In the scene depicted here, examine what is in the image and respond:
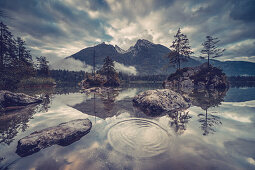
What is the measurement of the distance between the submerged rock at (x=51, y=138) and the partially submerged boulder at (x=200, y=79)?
2826cm

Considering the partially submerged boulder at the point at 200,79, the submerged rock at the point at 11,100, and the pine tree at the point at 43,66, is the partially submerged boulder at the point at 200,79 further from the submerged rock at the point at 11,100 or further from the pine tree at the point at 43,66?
the pine tree at the point at 43,66

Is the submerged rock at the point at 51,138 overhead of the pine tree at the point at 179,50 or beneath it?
beneath

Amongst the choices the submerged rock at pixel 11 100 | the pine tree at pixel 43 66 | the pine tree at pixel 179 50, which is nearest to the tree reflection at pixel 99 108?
the submerged rock at pixel 11 100

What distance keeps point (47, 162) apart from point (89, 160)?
85cm

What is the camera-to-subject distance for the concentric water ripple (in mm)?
2504

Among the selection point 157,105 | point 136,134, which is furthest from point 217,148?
point 157,105

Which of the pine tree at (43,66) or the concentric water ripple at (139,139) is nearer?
the concentric water ripple at (139,139)

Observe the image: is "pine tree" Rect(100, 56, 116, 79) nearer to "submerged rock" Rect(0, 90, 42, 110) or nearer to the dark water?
"submerged rock" Rect(0, 90, 42, 110)

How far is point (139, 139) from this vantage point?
120 inches

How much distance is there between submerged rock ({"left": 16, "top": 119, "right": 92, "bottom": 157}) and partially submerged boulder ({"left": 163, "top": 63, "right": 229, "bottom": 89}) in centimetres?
2826

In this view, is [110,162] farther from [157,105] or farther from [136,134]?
[157,105]

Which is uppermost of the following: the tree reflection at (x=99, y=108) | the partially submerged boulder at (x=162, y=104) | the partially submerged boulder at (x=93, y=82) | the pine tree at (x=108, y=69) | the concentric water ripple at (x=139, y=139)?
the pine tree at (x=108, y=69)

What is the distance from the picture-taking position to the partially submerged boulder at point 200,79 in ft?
77.4

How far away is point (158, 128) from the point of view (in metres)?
3.75
